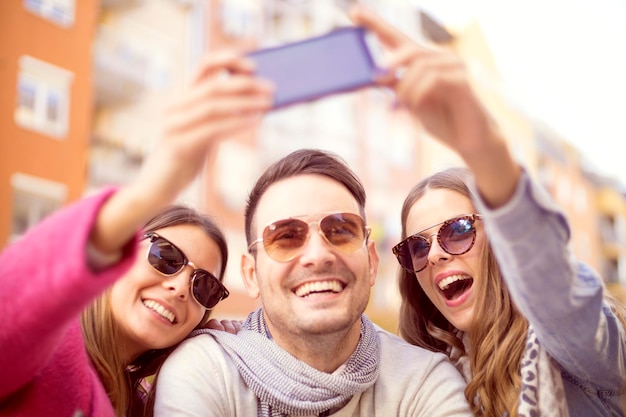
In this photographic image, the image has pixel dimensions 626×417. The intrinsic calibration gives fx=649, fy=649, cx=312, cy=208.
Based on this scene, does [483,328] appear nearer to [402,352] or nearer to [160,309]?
[402,352]

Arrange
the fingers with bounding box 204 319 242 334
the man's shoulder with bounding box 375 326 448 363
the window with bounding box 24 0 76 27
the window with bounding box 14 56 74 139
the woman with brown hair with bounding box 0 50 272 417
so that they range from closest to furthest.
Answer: the woman with brown hair with bounding box 0 50 272 417
the man's shoulder with bounding box 375 326 448 363
the fingers with bounding box 204 319 242 334
the window with bounding box 14 56 74 139
the window with bounding box 24 0 76 27

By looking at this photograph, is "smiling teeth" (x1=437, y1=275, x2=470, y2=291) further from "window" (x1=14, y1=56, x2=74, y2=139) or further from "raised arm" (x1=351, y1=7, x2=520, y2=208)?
"window" (x1=14, y1=56, x2=74, y2=139)

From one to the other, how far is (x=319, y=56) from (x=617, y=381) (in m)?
1.26

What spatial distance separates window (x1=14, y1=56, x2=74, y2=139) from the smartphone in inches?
388

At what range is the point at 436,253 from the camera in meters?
2.16

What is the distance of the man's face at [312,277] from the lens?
73.5 inches

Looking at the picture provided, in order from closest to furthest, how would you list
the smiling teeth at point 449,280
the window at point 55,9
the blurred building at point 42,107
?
the smiling teeth at point 449,280 < the blurred building at point 42,107 < the window at point 55,9

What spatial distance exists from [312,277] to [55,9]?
10.6 m

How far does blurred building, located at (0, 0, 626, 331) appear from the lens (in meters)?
10.1

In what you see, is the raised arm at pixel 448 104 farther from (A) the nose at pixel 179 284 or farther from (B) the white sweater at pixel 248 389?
(A) the nose at pixel 179 284

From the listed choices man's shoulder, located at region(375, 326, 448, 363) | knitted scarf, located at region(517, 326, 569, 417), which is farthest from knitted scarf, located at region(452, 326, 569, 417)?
man's shoulder, located at region(375, 326, 448, 363)

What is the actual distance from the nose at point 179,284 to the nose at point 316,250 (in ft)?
1.54

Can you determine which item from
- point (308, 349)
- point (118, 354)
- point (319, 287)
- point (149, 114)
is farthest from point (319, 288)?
point (149, 114)

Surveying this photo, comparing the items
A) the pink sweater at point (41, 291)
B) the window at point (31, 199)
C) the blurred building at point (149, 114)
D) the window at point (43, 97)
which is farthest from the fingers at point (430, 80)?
the window at point (43, 97)
